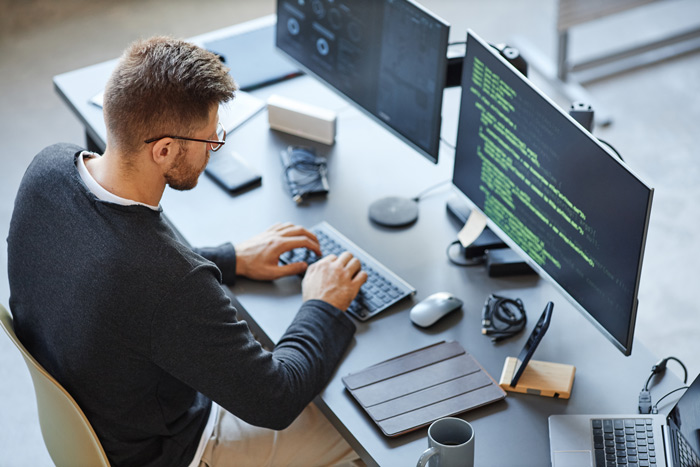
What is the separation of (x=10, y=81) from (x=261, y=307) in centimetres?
271

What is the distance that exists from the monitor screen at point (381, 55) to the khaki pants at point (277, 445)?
2.31 ft

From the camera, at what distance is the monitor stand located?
A: 2018mm

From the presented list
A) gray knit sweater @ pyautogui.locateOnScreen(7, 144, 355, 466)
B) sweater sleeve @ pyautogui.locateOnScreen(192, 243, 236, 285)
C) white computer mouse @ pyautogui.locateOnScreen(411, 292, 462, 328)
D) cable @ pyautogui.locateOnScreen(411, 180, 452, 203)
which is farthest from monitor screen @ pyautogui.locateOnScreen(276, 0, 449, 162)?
gray knit sweater @ pyautogui.locateOnScreen(7, 144, 355, 466)

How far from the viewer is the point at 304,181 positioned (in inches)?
83.7

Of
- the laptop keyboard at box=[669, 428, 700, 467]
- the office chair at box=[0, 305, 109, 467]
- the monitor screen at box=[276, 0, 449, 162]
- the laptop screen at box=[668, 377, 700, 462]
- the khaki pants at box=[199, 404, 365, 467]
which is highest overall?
the monitor screen at box=[276, 0, 449, 162]

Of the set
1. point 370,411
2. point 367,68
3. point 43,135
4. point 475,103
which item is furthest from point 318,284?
point 43,135

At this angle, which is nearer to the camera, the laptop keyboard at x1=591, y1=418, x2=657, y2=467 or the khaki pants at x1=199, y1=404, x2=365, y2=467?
the laptop keyboard at x1=591, y1=418, x2=657, y2=467

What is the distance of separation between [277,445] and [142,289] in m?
0.53

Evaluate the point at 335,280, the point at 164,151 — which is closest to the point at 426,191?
the point at 335,280

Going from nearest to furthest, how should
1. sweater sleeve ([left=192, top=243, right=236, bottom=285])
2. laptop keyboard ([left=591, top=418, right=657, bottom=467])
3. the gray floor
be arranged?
1. laptop keyboard ([left=591, top=418, right=657, bottom=467])
2. sweater sleeve ([left=192, top=243, right=236, bottom=285])
3. the gray floor

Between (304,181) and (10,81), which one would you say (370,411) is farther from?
(10,81)

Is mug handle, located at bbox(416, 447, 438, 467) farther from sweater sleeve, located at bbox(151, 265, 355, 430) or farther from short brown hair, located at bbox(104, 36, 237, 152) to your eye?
short brown hair, located at bbox(104, 36, 237, 152)

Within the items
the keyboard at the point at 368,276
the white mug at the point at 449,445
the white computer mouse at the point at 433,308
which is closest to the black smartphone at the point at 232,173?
the keyboard at the point at 368,276

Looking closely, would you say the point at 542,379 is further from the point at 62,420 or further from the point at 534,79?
the point at 534,79
